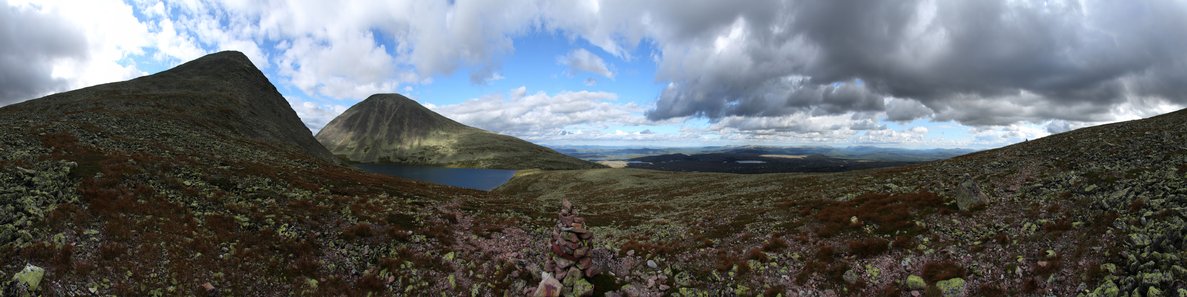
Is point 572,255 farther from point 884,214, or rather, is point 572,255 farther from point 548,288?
point 884,214

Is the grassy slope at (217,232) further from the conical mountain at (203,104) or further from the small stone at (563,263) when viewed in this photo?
the conical mountain at (203,104)

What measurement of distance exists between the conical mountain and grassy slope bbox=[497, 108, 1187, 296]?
2873 inches

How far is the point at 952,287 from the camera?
14641mm

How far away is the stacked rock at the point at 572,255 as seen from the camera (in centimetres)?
1911

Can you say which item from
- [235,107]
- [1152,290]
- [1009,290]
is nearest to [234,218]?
[1009,290]

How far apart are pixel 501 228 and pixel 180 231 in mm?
17300

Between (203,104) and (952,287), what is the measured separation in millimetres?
139009

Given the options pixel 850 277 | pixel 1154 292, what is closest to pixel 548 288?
pixel 850 277

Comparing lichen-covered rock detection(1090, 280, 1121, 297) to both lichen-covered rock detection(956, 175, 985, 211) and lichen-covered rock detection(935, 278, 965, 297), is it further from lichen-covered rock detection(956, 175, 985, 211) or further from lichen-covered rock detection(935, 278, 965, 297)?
lichen-covered rock detection(956, 175, 985, 211)

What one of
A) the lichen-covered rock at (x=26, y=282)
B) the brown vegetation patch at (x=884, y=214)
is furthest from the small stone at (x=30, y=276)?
the brown vegetation patch at (x=884, y=214)

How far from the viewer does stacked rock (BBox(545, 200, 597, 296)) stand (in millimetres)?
19109

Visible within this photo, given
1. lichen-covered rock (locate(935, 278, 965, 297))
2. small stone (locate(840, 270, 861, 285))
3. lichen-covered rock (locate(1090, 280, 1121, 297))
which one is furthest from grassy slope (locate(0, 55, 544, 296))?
lichen-covered rock (locate(1090, 280, 1121, 297))

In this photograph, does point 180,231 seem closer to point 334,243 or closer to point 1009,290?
point 334,243

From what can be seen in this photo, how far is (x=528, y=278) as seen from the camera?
20.2 m
